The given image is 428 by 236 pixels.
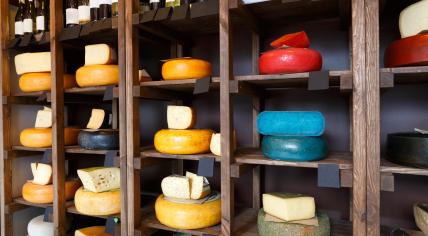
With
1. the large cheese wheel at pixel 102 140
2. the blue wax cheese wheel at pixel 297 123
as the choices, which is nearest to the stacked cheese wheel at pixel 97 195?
the large cheese wheel at pixel 102 140

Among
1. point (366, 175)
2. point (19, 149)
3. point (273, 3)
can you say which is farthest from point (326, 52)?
point (19, 149)

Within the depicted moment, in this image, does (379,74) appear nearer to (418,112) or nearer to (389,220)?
(418,112)

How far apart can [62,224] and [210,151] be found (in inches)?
37.6

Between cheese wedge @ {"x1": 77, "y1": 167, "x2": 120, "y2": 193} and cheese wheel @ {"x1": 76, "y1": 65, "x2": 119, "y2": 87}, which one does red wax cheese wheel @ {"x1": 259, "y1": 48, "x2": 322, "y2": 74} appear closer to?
cheese wheel @ {"x1": 76, "y1": 65, "x2": 119, "y2": 87}

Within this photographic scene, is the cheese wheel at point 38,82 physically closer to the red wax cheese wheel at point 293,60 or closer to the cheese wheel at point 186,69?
the cheese wheel at point 186,69

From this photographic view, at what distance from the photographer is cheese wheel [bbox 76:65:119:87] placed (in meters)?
1.48

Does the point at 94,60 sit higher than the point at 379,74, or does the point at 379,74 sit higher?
the point at 94,60

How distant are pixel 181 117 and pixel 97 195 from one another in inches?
24.1

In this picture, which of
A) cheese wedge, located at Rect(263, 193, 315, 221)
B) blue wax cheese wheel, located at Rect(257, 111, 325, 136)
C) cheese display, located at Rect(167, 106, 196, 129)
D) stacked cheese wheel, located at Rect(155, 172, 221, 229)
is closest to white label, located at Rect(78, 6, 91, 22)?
cheese display, located at Rect(167, 106, 196, 129)

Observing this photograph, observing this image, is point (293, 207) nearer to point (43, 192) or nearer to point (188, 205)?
point (188, 205)

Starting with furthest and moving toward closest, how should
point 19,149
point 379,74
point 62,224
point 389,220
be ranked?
point 19,149 → point 62,224 → point 389,220 → point 379,74

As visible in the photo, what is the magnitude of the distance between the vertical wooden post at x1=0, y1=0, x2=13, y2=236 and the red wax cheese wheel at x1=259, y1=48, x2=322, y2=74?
162 cm

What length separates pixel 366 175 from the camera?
3.21 ft

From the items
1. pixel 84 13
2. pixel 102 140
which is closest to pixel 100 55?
pixel 84 13
